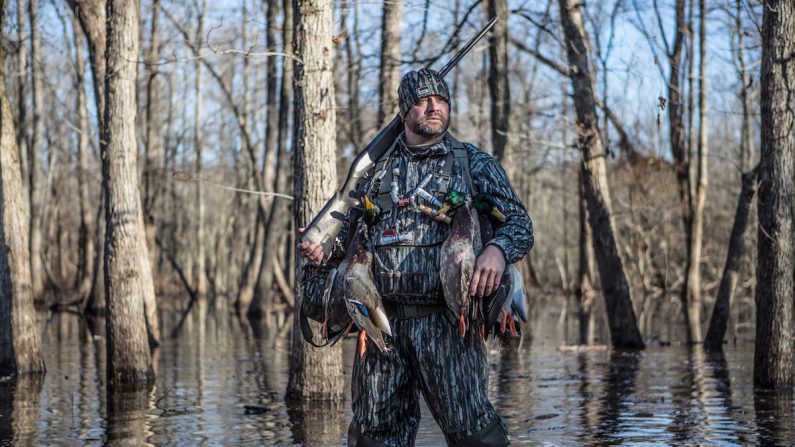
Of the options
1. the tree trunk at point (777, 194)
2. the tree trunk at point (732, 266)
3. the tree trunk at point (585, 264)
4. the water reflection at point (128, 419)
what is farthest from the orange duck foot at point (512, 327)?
the tree trunk at point (585, 264)

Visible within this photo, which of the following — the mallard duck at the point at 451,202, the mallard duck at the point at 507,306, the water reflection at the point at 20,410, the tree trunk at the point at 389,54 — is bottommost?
the water reflection at the point at 20,410

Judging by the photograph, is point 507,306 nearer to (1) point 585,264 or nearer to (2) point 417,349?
(2) point 417,349

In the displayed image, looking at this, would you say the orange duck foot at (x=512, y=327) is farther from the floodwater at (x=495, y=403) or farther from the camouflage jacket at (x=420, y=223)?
the floodwater at (x=495, y=403)

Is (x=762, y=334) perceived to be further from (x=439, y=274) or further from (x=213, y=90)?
(x=213, y=90)

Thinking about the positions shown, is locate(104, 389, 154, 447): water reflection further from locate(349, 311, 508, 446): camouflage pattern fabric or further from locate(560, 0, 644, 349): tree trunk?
locate(560, 0, 644, 349): tree trunk

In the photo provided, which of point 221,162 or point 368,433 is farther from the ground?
point 221,162

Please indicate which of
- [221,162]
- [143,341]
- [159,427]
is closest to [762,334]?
[159,427]

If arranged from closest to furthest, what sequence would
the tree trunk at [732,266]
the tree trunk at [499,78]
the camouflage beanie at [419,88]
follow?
the camouflage beanie at [419,88]
the tree trunk at [732,266]
the tree trunk at [499,78]

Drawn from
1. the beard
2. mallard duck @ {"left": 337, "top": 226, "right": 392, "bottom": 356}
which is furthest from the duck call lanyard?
mallard duck @ {"left": 337, "top": 226, "right": 392, "bottom": 356}

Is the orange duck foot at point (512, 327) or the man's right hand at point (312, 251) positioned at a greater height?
the man's right hand at point (312, 251)

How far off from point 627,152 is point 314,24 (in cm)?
2496

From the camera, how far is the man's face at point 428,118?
496 centimetres

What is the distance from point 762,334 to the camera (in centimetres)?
1074

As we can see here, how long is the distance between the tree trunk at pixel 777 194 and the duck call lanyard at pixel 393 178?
247 inches
